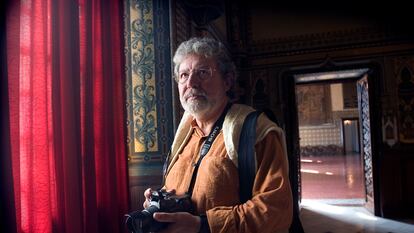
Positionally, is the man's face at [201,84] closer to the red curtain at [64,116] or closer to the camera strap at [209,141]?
the camera strap at [209,141]

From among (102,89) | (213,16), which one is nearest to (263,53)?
(213,16)

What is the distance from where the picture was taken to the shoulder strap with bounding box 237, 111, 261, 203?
978mm

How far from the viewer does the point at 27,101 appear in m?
1.37

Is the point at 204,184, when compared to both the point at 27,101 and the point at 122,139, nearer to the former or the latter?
the point at 27,101

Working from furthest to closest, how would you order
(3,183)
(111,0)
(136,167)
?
(136,167)
(111,0)
(3,183)

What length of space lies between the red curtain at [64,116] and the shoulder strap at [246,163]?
0.89m

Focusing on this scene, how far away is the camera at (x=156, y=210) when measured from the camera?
0.92m

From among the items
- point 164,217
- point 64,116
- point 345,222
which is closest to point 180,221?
point 164,217

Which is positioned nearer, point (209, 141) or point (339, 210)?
point (209, 141)

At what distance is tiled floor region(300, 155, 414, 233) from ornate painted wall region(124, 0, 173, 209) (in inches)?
97.0

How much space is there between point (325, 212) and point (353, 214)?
377 mm

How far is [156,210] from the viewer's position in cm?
94

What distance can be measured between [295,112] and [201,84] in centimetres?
390

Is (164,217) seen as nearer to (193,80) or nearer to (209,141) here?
(209,141)
